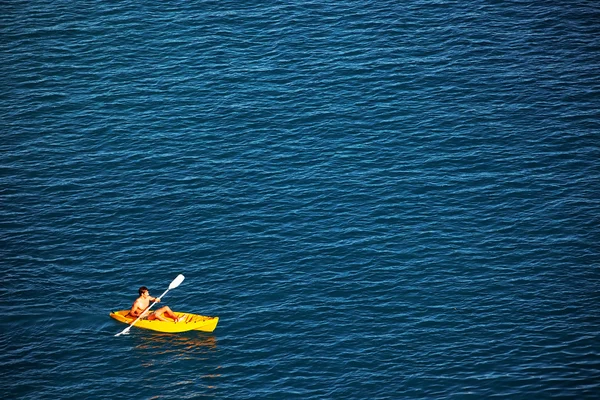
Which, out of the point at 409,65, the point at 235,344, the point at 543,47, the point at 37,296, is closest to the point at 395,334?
the point at 235,344

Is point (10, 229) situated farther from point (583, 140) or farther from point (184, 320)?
point (583, 140)

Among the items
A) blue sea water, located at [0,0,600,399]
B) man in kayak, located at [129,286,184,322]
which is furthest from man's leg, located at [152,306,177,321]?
blue sea water, located at [0,0,600,399]

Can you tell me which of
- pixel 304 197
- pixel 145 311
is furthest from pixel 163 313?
pixel 304 197

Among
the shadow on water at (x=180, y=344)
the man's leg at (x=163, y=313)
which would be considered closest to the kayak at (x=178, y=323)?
the man's leg at (x=163, y=313)

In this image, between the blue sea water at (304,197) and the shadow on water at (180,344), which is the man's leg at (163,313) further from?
the blue sea water at (304,197)

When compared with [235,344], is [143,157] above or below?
above

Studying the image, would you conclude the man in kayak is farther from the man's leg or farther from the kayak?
the kayak
